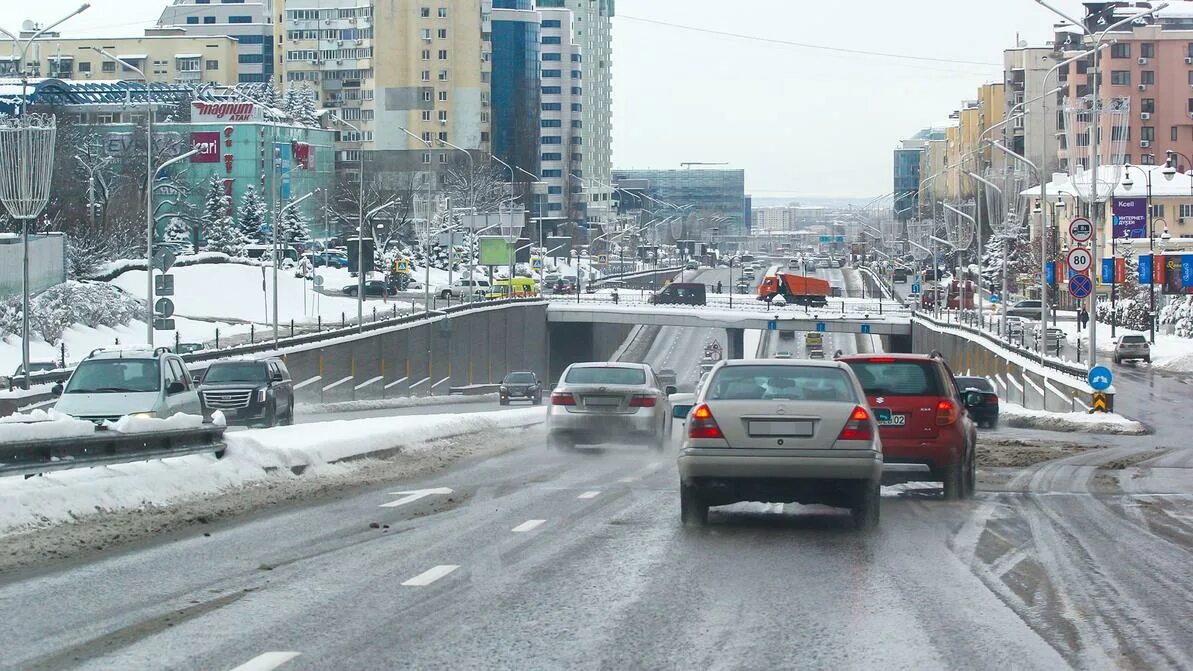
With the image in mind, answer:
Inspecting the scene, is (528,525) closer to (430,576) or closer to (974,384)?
(430,576)

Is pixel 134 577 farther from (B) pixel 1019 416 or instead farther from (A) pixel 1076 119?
(A) pixel 1076 119

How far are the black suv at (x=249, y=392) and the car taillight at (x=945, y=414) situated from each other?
59.9 feet

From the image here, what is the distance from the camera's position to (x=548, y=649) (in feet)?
27.7

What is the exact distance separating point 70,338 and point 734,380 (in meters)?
56.5

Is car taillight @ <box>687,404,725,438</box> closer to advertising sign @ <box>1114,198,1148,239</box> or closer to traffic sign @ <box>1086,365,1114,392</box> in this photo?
traffic sign @ <box>1086,365,1114,392</box>

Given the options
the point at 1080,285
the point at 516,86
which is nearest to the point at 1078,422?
the point at 1080,285

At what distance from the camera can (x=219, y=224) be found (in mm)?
120562

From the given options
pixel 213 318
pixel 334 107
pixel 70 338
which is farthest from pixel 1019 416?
pixel 334 107

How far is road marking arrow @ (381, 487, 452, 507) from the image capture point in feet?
53.9

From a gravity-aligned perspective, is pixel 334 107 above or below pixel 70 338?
above

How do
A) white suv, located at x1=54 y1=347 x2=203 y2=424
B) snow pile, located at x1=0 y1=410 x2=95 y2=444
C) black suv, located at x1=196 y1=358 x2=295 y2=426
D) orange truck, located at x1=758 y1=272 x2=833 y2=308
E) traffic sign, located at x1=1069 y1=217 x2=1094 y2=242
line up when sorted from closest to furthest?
snow pile, located at x1=0 y1=410 x2=95 y2=444 < white suv, located at x1=54 y1=347 x2=203 y2=424 < black suv, located at x1=196 y1=358 x2=295 y2=426 < traffic sign, located at x1=1069 y1=217 x2=1094 y2=242 < orange truck, located at x1=758 y1=272 x2=833 y2=308

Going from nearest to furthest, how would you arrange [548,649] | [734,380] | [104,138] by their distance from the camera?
[548,649] < [734,380] < [104,138]

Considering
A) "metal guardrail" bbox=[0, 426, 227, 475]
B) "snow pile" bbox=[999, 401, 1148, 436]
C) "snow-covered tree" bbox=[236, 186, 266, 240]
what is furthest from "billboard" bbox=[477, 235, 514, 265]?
"metal guardrail" bbox=[0, 426, 227, 475]

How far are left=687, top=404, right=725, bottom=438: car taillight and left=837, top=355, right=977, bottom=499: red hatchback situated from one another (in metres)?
3.72
